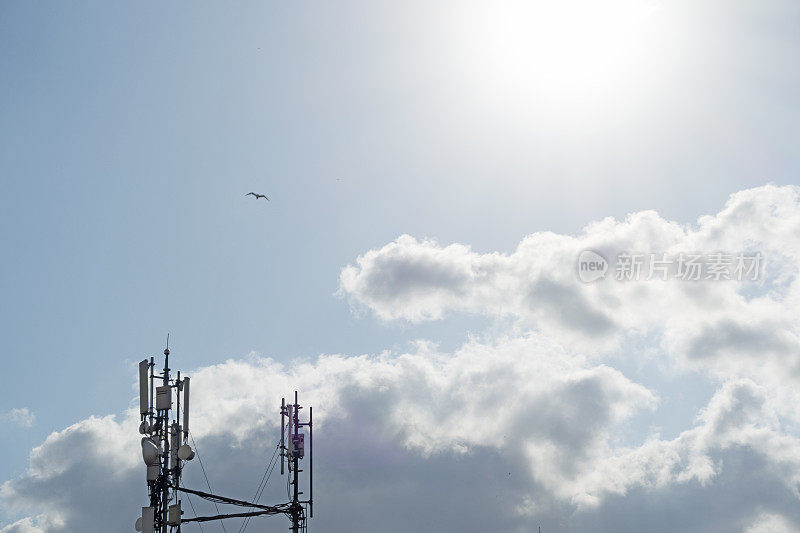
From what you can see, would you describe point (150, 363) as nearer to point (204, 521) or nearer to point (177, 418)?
point (177, 418)

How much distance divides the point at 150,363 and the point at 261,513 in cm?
1204

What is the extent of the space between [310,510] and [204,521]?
6.31m

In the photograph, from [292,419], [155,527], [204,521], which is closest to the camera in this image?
[155,527]

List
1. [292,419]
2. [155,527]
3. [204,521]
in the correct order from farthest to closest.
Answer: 1. [292,419]
2. [204,521]
3. [155,527]

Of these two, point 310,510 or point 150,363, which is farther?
point 310,510

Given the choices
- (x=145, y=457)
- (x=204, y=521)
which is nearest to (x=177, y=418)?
(x=145, y=457)

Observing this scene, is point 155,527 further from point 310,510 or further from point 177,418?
point 310,510

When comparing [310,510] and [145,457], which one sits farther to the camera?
[310,510]

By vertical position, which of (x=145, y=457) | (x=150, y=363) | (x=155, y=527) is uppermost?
(x=150, y=363)

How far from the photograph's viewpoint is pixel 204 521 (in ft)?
182

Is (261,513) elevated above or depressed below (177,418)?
below

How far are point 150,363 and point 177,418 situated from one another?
343 cm

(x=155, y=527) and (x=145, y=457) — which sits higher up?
(x=145, y=457)

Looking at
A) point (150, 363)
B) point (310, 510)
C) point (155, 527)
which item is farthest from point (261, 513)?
point (150, 363)
